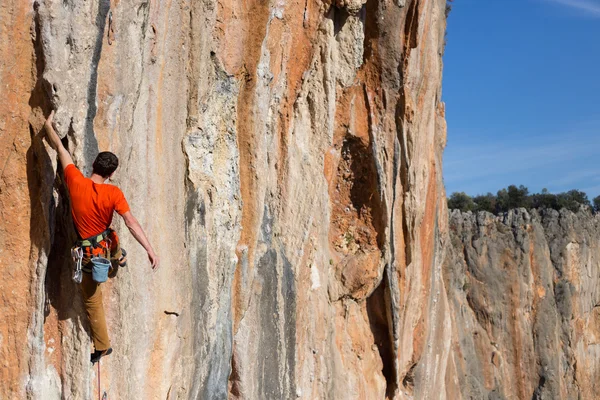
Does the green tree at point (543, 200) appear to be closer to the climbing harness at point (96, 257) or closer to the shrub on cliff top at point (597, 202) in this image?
the shrub on cliff top at point (597, 202)

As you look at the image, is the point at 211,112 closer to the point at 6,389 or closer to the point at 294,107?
the point at 294,107

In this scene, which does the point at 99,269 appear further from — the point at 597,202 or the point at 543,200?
the point at 597,202

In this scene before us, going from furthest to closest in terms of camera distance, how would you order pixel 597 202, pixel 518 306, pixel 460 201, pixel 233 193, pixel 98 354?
1. pixel 597 202
2. pixel 460 201
3. pixel 518 306
4. pixel 233 193
5. pixel 98 354

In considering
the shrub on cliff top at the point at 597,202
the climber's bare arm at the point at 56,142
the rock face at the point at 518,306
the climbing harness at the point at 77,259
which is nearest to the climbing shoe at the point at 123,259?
the climbing harness at the point at 77,259

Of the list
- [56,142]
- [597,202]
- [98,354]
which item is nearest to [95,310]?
[98,354]

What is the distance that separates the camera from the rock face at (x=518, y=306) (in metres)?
21.6

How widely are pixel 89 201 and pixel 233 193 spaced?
2451 millimetres

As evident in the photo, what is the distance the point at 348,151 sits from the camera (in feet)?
32.7

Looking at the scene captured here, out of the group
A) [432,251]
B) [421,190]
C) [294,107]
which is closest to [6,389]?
[294,107]

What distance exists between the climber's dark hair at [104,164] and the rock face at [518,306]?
16.4m

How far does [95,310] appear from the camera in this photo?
5.10 m

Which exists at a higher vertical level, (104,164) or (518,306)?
(104,164)

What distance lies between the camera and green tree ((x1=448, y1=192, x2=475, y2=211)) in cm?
5545

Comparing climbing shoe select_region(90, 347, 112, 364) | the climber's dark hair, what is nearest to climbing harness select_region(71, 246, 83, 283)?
the climber's dark hair
